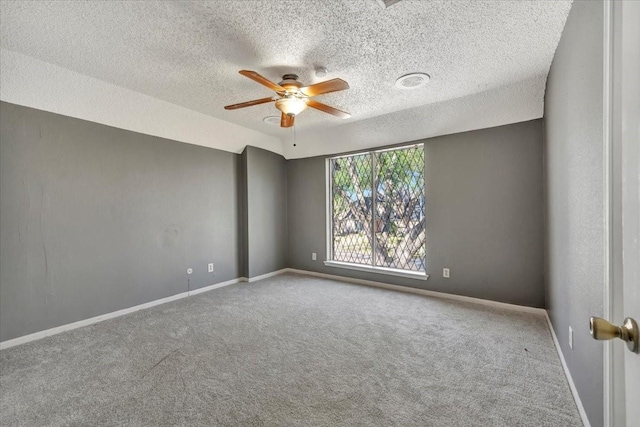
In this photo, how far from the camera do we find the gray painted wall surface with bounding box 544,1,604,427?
1208 mm

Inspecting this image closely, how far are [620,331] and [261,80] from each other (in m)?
2.19

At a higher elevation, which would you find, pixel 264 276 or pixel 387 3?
pixel 387 3

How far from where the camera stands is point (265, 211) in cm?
480

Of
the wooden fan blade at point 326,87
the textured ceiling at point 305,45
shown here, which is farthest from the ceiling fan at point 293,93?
the textured ceiling at point 305,45

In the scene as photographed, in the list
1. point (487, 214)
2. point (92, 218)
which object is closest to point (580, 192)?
point (487, 214)

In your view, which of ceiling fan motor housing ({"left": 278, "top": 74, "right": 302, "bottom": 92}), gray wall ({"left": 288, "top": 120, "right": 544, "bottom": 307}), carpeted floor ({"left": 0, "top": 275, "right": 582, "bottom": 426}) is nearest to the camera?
carpeted floor ({"left": 0, "top": 275, "right": 582, "bottom": 426})

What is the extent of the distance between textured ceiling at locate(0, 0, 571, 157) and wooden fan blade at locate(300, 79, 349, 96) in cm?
29

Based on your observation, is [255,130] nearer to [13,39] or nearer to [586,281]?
[13,39]

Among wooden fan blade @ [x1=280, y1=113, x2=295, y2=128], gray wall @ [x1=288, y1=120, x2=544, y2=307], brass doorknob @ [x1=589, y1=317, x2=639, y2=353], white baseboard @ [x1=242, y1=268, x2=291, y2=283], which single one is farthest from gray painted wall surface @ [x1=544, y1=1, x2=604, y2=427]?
white baseboard @ [x1=242, y1=268, x2=291, y2=283]

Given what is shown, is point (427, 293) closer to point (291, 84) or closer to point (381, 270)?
point (381, 270)

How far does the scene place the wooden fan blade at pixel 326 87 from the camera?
213 cm

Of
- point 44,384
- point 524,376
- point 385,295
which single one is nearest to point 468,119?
point 385,295

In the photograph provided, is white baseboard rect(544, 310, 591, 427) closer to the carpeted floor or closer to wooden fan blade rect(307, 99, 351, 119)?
the carpeted floor

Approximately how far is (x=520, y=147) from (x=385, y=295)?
2341mm
